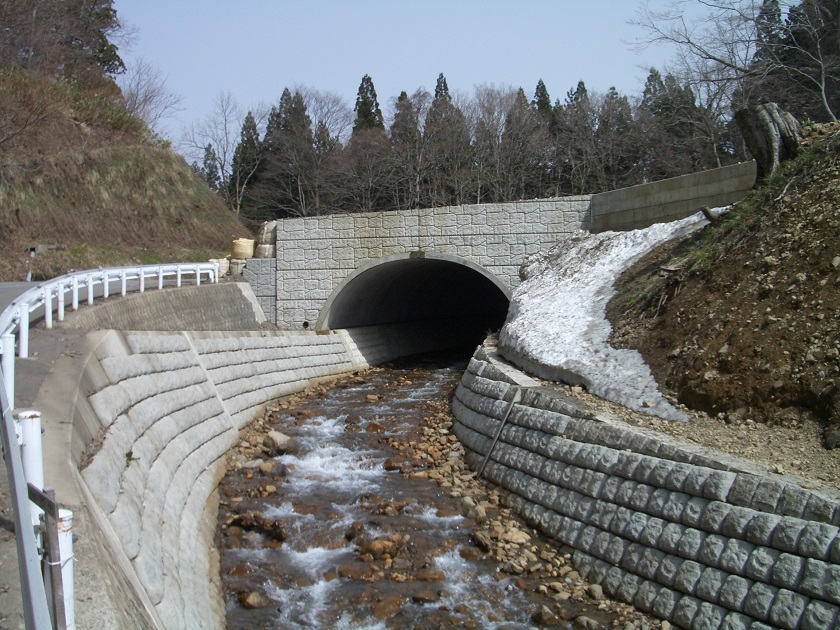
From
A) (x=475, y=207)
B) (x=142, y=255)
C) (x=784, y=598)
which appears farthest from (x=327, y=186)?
(x=784, y=598)

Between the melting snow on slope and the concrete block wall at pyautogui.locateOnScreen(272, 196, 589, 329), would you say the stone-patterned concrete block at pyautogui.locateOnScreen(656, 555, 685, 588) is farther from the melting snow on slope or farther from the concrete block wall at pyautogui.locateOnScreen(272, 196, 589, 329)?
the concrete block wall at pyautogui.locateOnScreen(272, 196, 589, 329)

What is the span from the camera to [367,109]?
46.2 metres

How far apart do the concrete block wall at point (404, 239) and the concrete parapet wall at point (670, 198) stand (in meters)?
0.87

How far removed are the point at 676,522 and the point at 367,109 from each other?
42.0m

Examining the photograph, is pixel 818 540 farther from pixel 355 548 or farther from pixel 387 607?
pixel 355 548

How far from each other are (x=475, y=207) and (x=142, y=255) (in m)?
12.8

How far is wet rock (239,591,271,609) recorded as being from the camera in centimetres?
755

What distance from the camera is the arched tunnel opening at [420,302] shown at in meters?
21.0

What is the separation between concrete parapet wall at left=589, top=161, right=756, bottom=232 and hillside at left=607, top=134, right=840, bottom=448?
2377 mm

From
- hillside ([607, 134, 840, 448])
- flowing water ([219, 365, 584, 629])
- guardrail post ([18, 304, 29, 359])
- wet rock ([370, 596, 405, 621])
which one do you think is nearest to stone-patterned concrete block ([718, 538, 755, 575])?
hillside ([607, 134, 840, 448])

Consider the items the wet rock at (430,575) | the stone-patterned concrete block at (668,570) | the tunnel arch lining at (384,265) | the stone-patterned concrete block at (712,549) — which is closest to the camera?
the stone-patterned concrete block at (712,549)

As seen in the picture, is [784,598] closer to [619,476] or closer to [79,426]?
[619,476]

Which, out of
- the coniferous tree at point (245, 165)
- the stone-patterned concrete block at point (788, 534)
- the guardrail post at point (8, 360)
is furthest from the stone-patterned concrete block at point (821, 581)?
the coniferous tree at point (245, 165)

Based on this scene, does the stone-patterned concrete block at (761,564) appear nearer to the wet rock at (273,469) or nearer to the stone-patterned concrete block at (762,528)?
the stone-patterned concrete block at (762,528)
